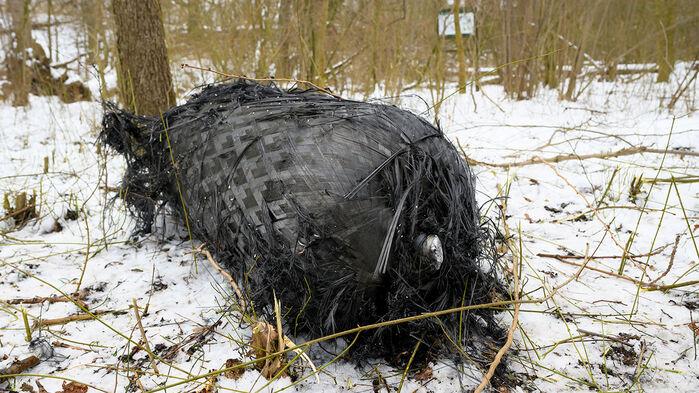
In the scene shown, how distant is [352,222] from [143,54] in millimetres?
2259

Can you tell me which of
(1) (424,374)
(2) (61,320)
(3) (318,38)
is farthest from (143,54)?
(1) (424,374)

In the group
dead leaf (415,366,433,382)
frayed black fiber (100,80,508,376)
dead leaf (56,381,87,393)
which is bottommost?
dead leaf (56,381,87,393)

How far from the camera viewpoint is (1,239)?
2051mm

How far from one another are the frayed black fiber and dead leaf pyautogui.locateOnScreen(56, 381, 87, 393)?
0.48 meters

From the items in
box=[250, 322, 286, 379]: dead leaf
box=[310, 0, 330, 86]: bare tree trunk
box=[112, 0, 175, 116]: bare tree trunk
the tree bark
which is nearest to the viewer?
box=[250, 322, 286, 379]: dead leaf

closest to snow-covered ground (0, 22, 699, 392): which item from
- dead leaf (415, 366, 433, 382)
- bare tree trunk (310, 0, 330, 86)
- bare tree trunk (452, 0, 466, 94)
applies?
dead leaf (415, 366, 433, 382)

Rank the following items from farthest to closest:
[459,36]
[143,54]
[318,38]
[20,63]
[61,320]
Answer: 1. [20,63]
2. [459,36]
3. [318,38]
4. [143,54]
5. [61,320]

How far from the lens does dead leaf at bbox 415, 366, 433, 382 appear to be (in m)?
1.15

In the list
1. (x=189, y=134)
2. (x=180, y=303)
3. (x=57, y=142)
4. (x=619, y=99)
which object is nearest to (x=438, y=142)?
(x=189, y=134)

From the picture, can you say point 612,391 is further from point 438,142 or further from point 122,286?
point 122,286

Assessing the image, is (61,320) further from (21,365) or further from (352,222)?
(352,222)

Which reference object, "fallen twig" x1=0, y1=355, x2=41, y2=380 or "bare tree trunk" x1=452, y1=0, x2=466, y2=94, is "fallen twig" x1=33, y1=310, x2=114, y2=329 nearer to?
"fallen twig" x1=0, y1=355, x2=41, y2=380

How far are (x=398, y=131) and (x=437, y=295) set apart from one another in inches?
19.7

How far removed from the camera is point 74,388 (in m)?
1.11
